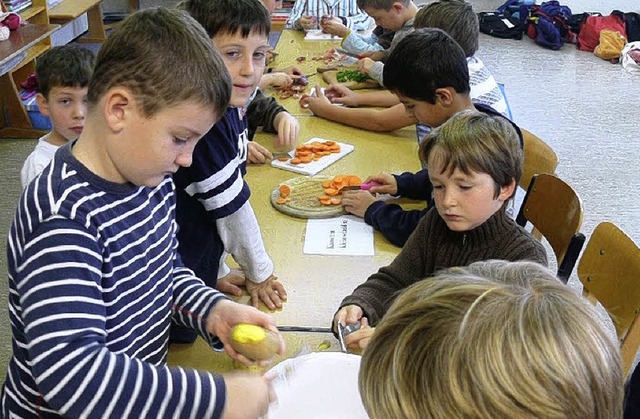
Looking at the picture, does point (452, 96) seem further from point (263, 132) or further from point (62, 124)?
point (62, 124)

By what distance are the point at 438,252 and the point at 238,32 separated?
2.14ft

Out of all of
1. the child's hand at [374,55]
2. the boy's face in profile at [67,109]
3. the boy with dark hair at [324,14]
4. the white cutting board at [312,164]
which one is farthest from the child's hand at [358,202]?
the boy with dark hair at [324,14]

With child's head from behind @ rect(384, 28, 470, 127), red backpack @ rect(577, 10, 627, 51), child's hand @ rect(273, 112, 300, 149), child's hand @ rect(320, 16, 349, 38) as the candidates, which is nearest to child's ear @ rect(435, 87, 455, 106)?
child's head from behind @ rect(384, 28, 470, 127)

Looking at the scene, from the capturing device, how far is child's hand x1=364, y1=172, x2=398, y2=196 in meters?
2.09

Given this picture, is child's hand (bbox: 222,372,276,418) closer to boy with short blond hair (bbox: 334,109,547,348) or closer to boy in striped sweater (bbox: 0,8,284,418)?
boy in striped sweater (bbox: 0,8,284,418)

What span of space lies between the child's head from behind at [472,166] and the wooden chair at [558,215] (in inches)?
13.3

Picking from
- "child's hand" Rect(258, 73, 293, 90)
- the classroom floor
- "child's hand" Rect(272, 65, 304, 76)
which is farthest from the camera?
the classroom floor

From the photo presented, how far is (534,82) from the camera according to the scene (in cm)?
568

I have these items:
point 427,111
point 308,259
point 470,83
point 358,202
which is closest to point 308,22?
point 470,83

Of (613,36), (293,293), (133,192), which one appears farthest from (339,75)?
(613,36)

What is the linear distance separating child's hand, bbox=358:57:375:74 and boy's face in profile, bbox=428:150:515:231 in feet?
5.35

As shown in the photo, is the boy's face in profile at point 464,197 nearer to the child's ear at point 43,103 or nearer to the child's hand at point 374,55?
the child's ear at point 43,103

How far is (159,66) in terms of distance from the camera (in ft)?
3.31

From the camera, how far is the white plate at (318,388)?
114 cm
